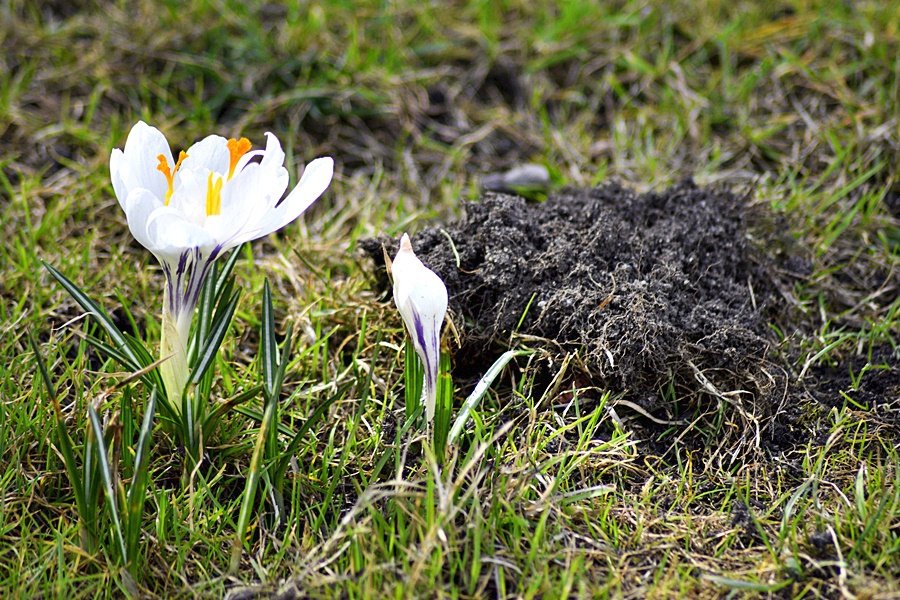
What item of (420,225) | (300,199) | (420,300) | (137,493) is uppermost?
(300,199)

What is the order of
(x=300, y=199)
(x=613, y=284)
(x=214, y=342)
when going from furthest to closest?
(x=613, y=284)
(x=214, y=342)
(x=300, y=199)

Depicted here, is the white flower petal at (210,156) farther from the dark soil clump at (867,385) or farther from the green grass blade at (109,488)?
the dark soil clump at (867,385)

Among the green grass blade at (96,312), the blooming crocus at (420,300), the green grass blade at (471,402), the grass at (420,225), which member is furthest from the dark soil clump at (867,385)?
the green grass blade at (96,312)

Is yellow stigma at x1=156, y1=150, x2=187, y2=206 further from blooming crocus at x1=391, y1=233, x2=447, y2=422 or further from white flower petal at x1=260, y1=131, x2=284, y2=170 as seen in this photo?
blooming crocus at x1=391, y1=233, x2=447, y2=422

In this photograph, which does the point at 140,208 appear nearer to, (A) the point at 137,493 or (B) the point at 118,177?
(B) the point at 118,177

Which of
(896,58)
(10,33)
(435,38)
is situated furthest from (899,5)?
(10,33)

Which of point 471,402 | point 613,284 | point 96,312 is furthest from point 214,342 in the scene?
point 613,284
